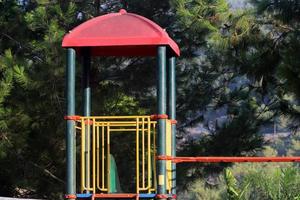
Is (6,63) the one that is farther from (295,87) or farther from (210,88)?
(295,87)

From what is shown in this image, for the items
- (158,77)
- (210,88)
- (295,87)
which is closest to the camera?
(158,77)

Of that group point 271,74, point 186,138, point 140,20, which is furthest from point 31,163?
point 140,20

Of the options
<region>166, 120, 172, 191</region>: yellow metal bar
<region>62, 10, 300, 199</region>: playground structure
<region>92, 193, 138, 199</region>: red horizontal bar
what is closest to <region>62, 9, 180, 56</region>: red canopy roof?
<region>62, 10, 300, 199</region>: playground structure

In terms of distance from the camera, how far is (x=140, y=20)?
6832mm

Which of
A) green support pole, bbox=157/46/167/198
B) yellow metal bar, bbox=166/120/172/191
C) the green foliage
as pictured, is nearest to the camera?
green support pole, bbox=157/46/167/198

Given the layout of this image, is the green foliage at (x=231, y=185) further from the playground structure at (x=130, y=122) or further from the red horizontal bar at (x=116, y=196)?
the red horizontal bar at (x=116, y=196)

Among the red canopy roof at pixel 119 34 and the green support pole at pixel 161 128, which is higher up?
the red canopy roof at pixel 119 34

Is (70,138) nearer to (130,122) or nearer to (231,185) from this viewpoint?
(130,122)

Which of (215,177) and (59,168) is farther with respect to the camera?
(215,177)

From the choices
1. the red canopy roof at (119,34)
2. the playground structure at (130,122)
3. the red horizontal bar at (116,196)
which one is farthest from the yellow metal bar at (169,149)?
the red canopy roof at (119,34)

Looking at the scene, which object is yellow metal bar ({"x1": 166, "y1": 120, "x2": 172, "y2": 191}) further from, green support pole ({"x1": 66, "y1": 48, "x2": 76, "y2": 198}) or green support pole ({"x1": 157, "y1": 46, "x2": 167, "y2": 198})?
green support pole ({"x1": 66, "y1": 48, "x2": 76, "y2": 198})

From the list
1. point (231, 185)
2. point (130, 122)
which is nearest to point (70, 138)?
point (130, 122)

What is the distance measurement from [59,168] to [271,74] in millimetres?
4861

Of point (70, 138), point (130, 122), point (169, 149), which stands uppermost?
point (130, 122)
